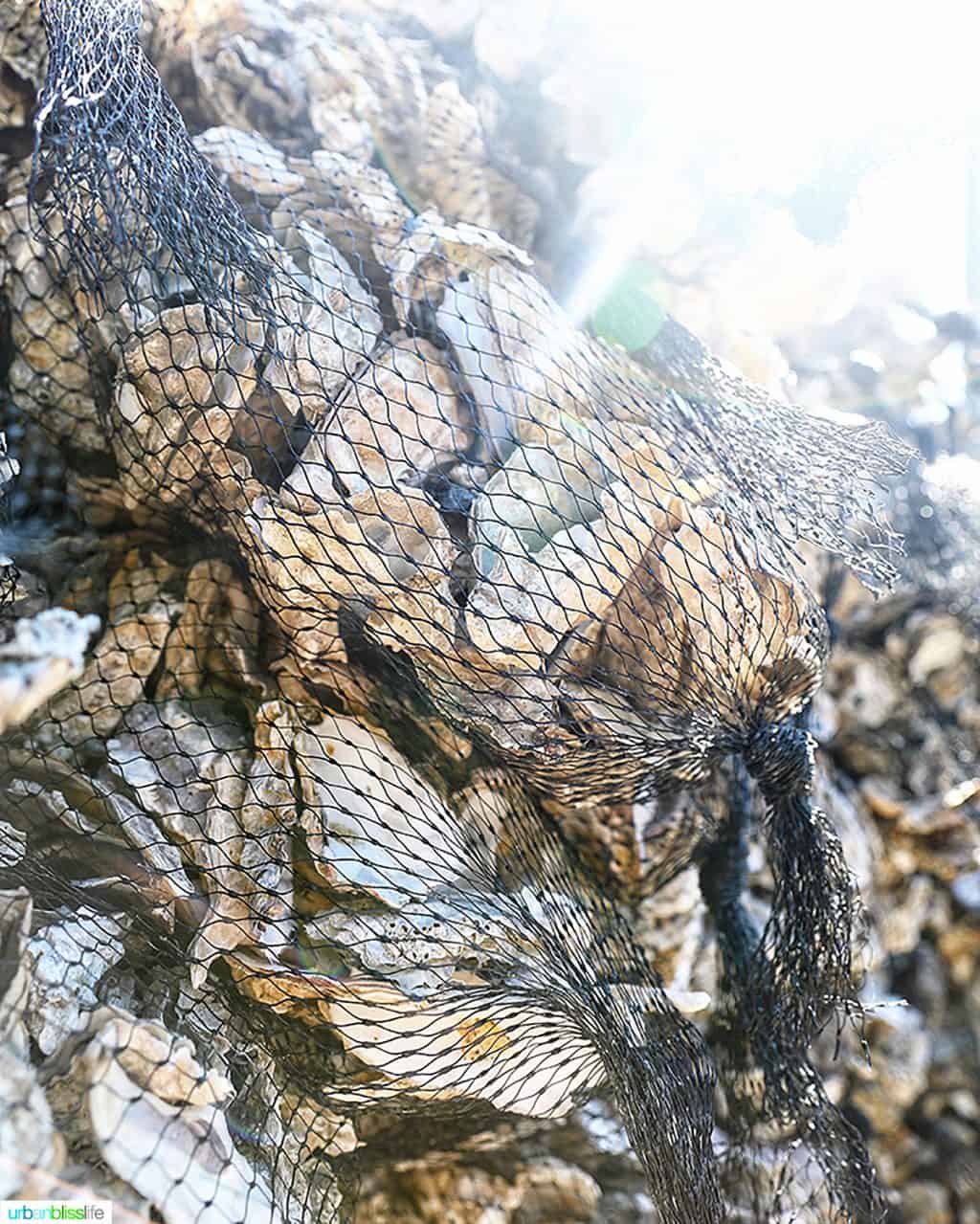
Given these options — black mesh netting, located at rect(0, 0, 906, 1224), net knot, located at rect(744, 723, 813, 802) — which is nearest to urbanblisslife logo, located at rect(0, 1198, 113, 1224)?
black mesh netting, located at rect(0, 0, 906, 1224)

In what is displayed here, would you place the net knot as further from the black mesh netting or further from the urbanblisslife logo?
the urbanblisslife logo

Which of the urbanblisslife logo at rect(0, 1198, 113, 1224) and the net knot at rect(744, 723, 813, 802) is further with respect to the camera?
the net knot at rect(744, 723, 813, 802)

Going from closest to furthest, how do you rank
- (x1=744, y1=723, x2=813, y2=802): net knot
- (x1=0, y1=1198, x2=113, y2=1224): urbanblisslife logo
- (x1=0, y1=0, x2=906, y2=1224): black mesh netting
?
(x1=0, y1=1198, x2=113, y2=1224): urbanblisslife logo → (x1=0, y1=0, x2=906, y2=1224): black mesh netting → (x1=744, y1=723, x2=813, y2=802): net knot

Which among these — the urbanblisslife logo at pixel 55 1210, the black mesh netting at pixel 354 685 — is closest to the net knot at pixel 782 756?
the black mesh netting at pixel 354 685

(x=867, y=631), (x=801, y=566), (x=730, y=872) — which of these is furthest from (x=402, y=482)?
(x=867, y=631)

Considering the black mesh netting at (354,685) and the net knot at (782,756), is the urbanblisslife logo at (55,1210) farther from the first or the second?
the net knot at (782,756)

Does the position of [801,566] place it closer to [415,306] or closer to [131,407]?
[415,306]

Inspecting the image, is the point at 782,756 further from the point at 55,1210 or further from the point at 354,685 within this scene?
the point at 55,1210
